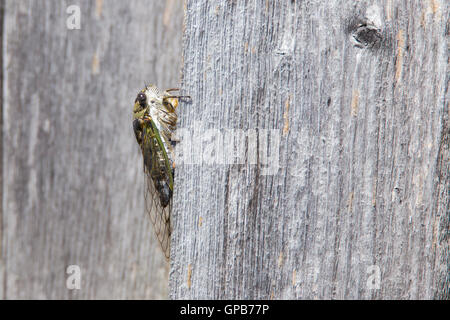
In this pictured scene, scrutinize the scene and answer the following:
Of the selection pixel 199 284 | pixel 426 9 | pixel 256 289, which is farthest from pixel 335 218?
pixel 426 9

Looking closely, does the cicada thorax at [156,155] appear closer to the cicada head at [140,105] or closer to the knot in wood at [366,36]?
the cicada head at [140,105]

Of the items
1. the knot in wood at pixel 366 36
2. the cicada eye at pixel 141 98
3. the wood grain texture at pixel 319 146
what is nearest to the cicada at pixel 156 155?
the cicada eye at pixel 141 98

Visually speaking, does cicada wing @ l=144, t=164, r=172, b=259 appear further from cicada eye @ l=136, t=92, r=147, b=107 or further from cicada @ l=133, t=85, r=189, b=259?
cicada eye @ l=136, t=92, r=147, b=107

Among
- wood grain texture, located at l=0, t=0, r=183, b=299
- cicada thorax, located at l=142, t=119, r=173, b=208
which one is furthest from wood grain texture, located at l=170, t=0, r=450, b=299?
wood grain texture, located at l=0, t=0, r=183, b=299

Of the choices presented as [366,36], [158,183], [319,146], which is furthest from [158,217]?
[366,36]
